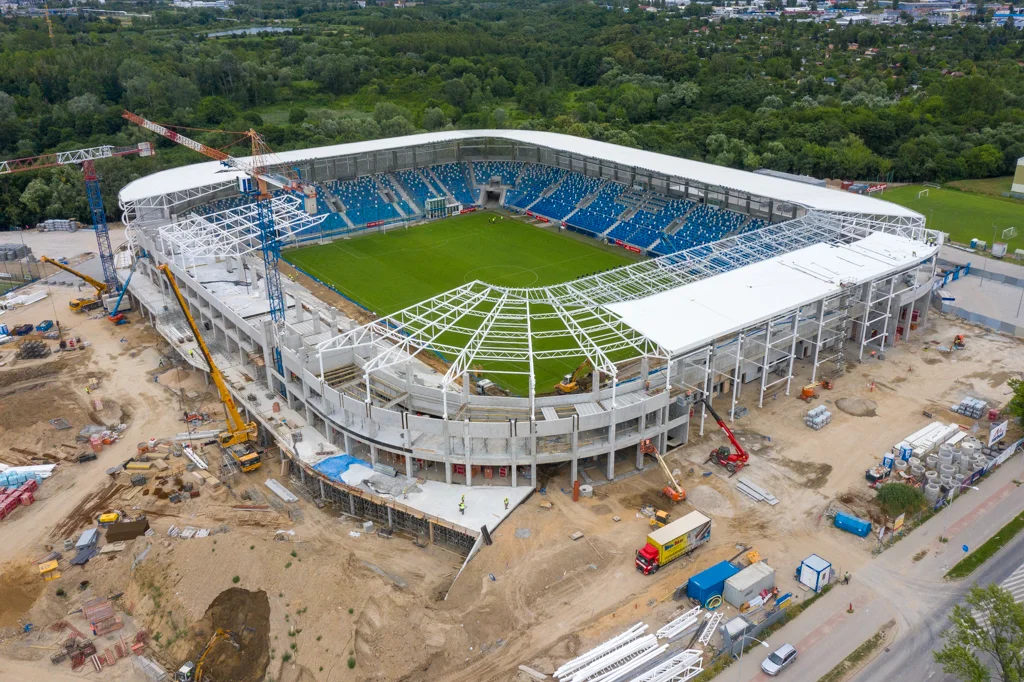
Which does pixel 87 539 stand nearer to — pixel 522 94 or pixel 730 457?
pixel 730 457

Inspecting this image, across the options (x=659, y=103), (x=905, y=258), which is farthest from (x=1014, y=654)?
(x=659, y=103)

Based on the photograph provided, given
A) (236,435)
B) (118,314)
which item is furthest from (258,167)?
(236,435)

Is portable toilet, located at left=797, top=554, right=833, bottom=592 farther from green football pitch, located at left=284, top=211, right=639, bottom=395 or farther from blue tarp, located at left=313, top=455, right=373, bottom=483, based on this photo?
green football pitch, located at left=284, top=211, right=639, bottom=395

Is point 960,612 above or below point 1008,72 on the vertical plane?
below

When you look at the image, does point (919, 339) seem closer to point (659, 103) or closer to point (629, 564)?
point (629, 564)

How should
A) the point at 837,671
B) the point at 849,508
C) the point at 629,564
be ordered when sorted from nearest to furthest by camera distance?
the point at 837,671 → the point at 629,564 → the point at 849,508
